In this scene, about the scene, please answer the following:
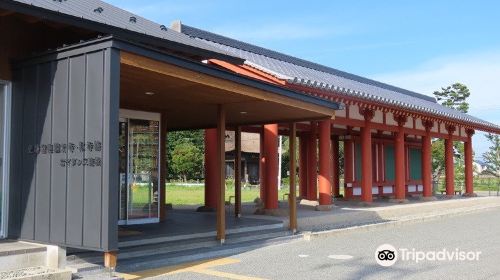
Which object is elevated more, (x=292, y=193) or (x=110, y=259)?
(x=292, y=193)

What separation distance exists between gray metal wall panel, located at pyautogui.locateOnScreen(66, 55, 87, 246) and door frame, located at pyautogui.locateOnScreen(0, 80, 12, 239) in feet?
4.35

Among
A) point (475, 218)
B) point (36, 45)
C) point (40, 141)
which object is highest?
point (36, 45)

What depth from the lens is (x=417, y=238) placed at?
11555 mm

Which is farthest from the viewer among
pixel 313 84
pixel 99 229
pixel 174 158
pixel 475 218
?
pixel 174 158

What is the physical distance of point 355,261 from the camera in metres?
8.62

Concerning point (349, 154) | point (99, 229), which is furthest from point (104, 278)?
point (349, 154)

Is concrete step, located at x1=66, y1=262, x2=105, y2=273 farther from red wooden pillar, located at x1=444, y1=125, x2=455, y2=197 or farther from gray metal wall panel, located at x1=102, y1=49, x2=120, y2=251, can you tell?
red wooden pillar, located at x1=444, y1=125, x2=455, y2=197

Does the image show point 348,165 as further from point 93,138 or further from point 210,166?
point 93,138

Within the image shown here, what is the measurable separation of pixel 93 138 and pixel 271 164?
747 cm

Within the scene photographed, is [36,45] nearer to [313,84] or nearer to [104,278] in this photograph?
[104,278]

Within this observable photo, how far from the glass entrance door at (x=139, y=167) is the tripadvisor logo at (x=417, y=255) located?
16.9 ft

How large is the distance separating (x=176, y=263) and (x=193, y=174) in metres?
40.3

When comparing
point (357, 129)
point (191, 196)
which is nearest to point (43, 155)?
point (357, 129)

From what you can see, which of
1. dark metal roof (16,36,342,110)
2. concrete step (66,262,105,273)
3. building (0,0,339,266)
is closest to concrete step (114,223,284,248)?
building (0,0,339,266)
